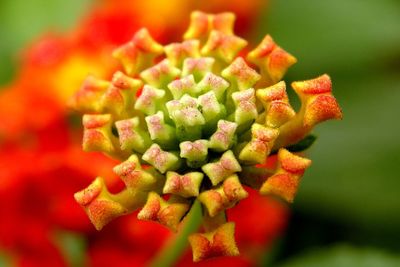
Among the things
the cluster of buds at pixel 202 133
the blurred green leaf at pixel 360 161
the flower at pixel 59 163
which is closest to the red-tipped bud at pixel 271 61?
the cluster of buds at pixel 202 133

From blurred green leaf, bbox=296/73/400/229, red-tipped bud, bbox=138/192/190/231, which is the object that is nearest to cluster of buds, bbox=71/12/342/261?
red-tipped bud, bbox=138/192/190/231

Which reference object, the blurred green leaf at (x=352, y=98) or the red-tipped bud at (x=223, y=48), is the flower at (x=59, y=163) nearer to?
the blurred green leaf at (x=352, y=98)

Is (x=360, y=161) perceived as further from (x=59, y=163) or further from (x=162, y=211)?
(x=162, y=211)

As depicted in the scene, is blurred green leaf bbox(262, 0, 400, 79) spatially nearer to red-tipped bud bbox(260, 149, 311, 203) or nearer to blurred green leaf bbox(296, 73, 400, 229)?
blurred green leaf bbox(296, 73, 400, 229)

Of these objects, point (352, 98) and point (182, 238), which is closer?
point (182, 238)

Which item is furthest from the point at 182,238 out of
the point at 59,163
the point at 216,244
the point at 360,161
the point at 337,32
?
the point at 337,32
